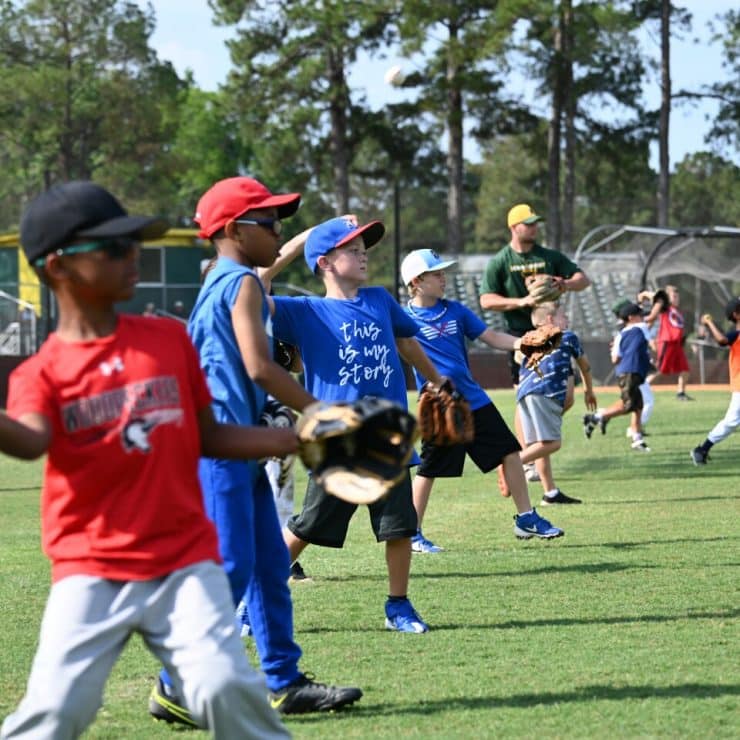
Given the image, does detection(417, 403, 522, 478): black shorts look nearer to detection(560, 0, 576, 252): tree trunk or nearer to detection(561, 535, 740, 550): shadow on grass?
detection(561, 535, 740, 550): shadow on grass

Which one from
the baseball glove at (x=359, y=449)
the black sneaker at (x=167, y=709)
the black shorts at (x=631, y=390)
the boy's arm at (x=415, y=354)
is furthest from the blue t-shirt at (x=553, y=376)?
the baseball glove at (x=359, y=449)

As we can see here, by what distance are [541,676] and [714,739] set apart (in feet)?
3.55

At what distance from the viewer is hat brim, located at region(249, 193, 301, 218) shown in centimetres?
516

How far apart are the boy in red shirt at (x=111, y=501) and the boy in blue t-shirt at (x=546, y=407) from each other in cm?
777

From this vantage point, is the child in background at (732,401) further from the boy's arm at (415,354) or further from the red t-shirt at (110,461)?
the red t-shirt at (110,461)

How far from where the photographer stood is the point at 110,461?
3.71 metres

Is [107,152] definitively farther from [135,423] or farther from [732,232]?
[135,423]

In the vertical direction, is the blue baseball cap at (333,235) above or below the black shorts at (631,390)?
above

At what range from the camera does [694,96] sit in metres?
46.2

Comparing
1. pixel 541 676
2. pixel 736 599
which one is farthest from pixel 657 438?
pixel 541 676

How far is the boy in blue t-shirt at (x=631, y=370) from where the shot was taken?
56.9ft

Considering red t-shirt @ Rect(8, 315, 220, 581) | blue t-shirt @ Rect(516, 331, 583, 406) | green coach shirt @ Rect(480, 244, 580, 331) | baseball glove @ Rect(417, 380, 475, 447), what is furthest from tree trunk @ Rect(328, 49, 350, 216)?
red t-shirt @ Rect(8, 315, 220, 581)

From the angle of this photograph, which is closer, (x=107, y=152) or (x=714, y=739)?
(x=714, y=739)

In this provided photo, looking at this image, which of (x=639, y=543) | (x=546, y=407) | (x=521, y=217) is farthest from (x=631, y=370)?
(x=639, y=543)
